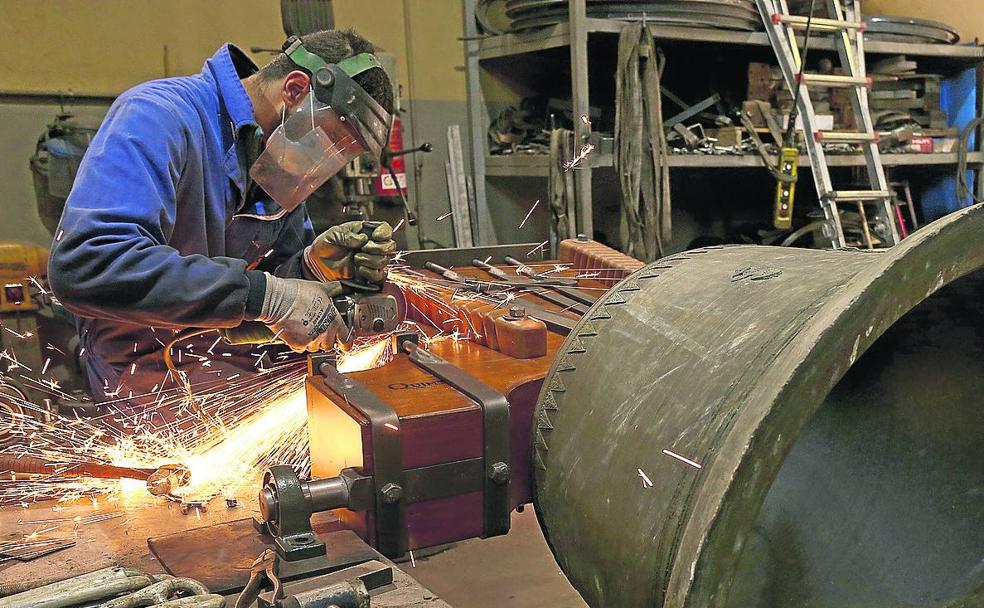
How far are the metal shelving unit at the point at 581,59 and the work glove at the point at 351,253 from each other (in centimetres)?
226

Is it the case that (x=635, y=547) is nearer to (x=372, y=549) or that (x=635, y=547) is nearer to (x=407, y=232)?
(x=372, y=549)

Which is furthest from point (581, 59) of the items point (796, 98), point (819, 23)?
point (819, 23)

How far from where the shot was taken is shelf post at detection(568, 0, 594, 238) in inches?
159

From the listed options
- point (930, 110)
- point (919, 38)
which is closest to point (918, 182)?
point (930, 110)

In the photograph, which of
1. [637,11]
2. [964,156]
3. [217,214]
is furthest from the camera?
[964,156]

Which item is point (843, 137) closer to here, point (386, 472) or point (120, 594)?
point (386, 472)

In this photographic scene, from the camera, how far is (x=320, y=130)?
6.93 ft

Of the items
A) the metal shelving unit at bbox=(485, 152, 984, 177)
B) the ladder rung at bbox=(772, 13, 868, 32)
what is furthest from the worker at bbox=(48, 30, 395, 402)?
the ladder rung at bbox=(772, 13, 868, 32)

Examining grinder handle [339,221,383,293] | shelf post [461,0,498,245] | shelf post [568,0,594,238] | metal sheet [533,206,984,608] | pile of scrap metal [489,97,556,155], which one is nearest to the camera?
metal sheet [533,206,984,608]

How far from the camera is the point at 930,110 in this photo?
18.1ft

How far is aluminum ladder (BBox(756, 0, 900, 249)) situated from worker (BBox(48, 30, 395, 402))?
3.13m

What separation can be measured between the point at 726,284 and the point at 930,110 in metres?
5.21

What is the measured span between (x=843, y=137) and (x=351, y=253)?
352 cm

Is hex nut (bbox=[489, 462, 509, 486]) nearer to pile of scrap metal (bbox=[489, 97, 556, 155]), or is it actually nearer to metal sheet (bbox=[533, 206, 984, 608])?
metal sheet (bbox=[533, 206, 984, 608])
